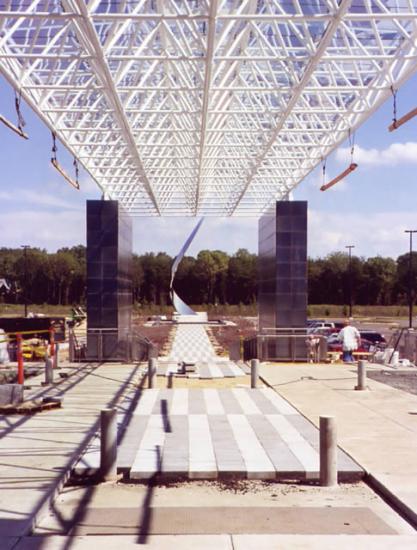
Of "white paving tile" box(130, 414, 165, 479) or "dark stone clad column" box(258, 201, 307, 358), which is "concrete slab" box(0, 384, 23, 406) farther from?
"dark stone clad column" box(258, 201, 307, 358)

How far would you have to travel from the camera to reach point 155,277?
10431 cm

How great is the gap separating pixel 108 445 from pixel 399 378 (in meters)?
12.9

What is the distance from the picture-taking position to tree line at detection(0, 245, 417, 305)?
323 ft

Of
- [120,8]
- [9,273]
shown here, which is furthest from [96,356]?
[9,273]

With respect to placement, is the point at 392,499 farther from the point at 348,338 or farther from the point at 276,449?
the point at 348,338

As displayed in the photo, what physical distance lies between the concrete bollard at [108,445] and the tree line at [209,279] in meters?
87.1

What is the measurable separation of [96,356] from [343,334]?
355 inches

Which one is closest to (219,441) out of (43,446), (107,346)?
(43,446)

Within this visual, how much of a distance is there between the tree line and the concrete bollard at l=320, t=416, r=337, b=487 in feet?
287

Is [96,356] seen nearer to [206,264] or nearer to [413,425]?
[413,425]

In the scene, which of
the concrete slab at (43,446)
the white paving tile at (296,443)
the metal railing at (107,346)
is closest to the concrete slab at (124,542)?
the concrete slab at (43,446)

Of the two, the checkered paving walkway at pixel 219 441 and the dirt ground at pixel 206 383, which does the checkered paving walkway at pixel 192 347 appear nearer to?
the dirt ground at pixel 206 383

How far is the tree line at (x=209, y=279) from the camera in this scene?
98.4 metres

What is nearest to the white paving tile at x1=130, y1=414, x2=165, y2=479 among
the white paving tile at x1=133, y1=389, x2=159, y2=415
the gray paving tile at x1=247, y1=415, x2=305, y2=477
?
the white paving tile at x1=133, y1=389, x2=159, y2=415
